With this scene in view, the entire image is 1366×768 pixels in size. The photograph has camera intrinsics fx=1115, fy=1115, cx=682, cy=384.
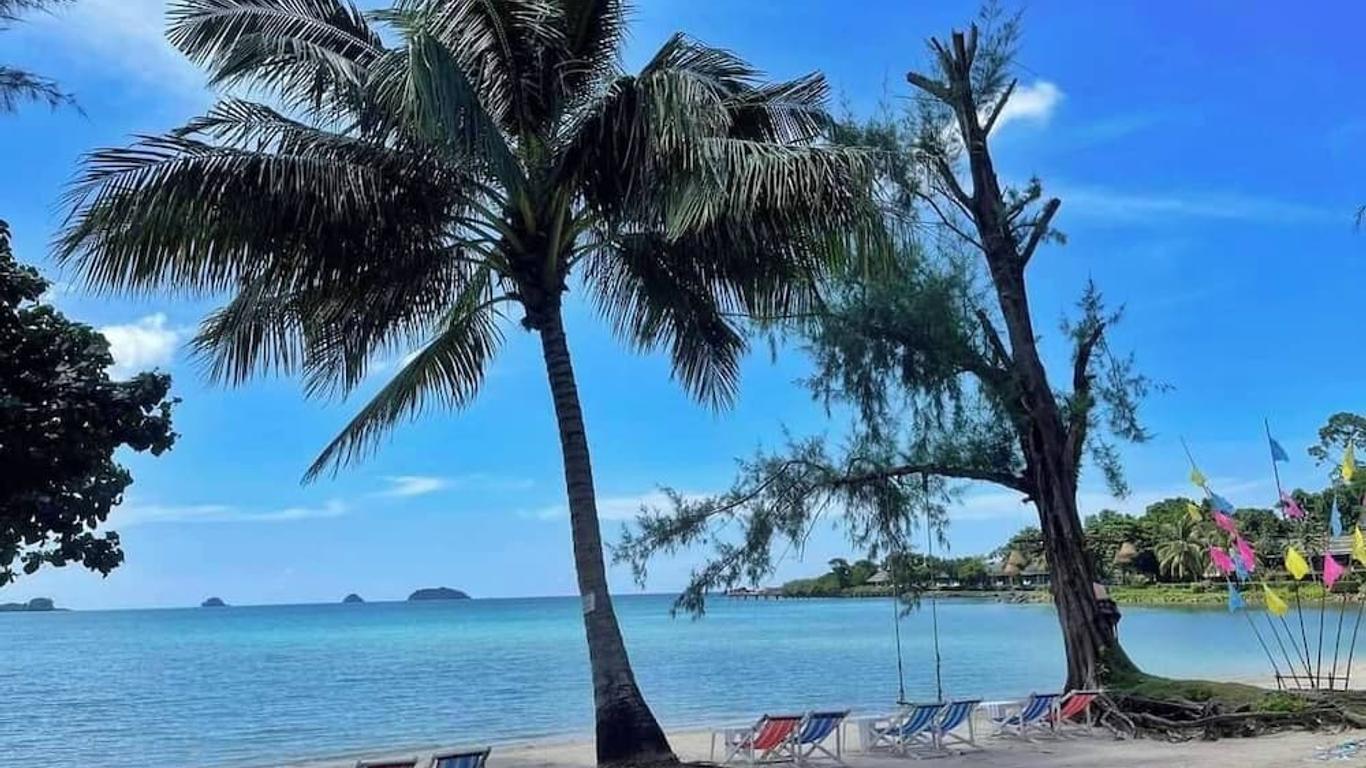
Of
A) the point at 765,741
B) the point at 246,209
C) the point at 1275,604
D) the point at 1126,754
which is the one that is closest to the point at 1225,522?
the point at 1275,604

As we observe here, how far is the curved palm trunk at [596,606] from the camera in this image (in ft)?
29.7

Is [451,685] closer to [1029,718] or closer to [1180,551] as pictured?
[1029,718]

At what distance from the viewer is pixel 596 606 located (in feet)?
30.7

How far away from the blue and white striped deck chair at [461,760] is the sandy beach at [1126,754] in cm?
359

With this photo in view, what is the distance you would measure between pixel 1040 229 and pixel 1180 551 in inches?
2433

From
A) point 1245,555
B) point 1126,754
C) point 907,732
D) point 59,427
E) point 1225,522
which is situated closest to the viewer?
point 59,427

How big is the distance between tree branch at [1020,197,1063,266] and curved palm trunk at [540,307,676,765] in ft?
24.6

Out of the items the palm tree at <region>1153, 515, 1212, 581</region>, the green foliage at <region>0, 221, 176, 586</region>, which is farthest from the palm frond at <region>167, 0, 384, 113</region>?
Answer: the palm tree at <region>1153, 515, 1212, 581</region>

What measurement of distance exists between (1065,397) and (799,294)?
5.71m

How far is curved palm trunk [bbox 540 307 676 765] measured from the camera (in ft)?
29.7

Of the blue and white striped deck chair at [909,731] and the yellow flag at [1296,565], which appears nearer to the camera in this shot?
the blue and white striped deck chair at [909,731]

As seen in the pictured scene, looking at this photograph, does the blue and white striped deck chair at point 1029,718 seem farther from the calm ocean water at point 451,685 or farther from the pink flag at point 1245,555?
the calm ocean water at point 451,685

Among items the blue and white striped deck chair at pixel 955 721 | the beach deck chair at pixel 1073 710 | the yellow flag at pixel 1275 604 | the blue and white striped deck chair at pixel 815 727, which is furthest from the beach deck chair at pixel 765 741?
the yellow flag at pixel 1275 604

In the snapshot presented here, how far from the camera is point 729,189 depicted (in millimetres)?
8094
